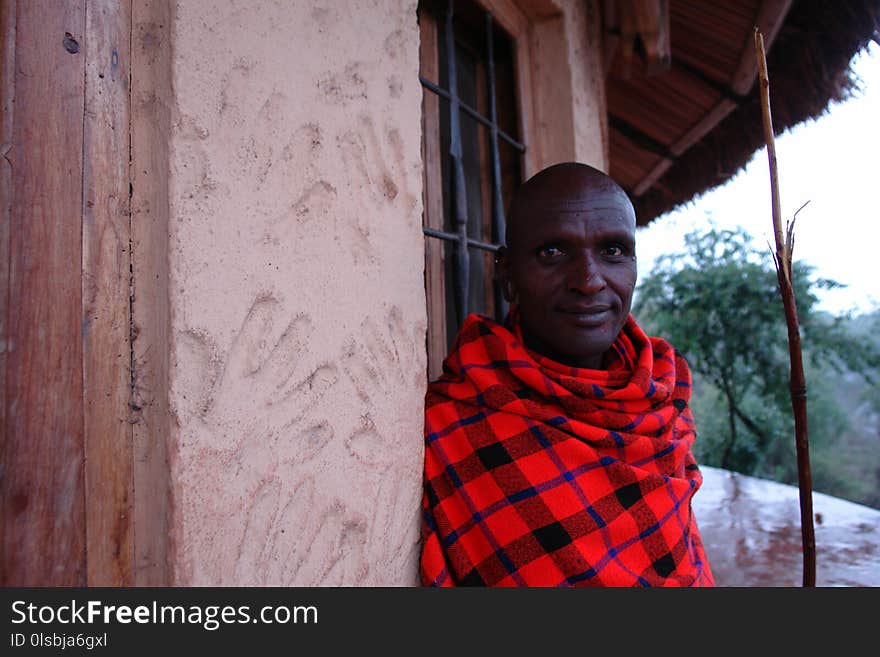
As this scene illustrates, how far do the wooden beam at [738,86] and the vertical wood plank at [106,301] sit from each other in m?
2.21

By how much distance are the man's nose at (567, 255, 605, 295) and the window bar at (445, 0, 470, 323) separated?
18.1 inches

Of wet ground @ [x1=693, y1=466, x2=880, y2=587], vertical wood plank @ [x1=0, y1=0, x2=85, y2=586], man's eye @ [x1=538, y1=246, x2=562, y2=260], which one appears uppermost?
man's eye @ [x1=538, y1=246, x2=562, y2=260]

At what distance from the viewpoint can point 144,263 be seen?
2.11 feet

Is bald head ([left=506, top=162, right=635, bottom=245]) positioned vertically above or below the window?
below

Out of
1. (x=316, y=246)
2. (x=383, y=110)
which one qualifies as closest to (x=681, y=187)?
(x=383, y=110)

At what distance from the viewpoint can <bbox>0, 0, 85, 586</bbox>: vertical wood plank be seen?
0.54 metres

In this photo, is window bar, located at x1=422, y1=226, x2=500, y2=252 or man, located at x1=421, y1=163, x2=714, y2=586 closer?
man, located at x1=421, y1=163, x2=714, y2=586

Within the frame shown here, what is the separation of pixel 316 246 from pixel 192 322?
224mm

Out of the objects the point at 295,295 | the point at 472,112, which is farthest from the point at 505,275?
the point at 472,112

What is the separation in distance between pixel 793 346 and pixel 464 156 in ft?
3.84

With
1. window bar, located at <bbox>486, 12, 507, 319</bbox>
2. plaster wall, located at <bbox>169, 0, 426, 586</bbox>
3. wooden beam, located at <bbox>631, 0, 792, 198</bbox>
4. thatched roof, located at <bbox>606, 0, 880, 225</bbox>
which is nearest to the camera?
plaster wall, located at <bbox>169, 0, 426, 586</bbox>

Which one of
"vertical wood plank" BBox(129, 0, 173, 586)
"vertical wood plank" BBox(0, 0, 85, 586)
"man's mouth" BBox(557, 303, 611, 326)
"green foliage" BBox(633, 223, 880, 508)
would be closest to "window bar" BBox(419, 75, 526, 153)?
"man's mouth" BBox(557, 303, 611, 326)

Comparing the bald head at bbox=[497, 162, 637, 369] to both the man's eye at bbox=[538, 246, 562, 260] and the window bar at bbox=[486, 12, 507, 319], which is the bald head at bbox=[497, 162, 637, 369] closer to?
the man's eye at bbox=[538, 246, 562, 260]

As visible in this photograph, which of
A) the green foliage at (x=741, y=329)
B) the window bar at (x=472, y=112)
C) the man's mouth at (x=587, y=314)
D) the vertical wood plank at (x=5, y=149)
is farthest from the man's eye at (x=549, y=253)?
the green foliage at (x=741, y=329)
